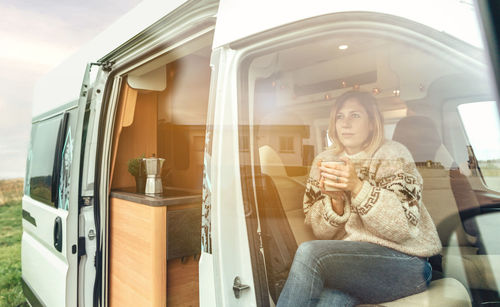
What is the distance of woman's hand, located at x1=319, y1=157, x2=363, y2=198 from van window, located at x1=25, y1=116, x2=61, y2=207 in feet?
7.66

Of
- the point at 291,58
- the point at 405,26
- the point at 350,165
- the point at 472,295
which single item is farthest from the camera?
the point at 291,58

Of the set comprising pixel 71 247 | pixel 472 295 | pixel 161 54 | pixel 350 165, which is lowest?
pixel 71 247

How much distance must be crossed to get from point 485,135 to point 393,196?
389 millimetres

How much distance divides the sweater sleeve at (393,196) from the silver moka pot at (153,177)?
169cm

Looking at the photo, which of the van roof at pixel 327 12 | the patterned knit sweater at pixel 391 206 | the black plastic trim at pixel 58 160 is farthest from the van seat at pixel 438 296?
the black plastic trim at pixel 58 160

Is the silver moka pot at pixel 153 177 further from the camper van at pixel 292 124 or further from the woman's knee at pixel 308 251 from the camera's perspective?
the woman's knee at pixel 308 251

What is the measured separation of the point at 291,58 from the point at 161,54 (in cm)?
90

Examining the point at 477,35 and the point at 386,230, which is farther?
the point at 386,230

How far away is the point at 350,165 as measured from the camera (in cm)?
118

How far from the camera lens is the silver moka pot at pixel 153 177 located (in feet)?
8.17

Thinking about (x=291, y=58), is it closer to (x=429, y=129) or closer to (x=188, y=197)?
→ (x=429, y=129)

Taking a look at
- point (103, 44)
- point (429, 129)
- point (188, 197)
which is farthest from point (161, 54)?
point (429, 129)

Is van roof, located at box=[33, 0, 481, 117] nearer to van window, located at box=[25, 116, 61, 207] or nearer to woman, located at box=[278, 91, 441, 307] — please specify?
woman, located at box=[278, 91, 441, 307]

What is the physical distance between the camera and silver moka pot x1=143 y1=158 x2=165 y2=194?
8.17 ft
